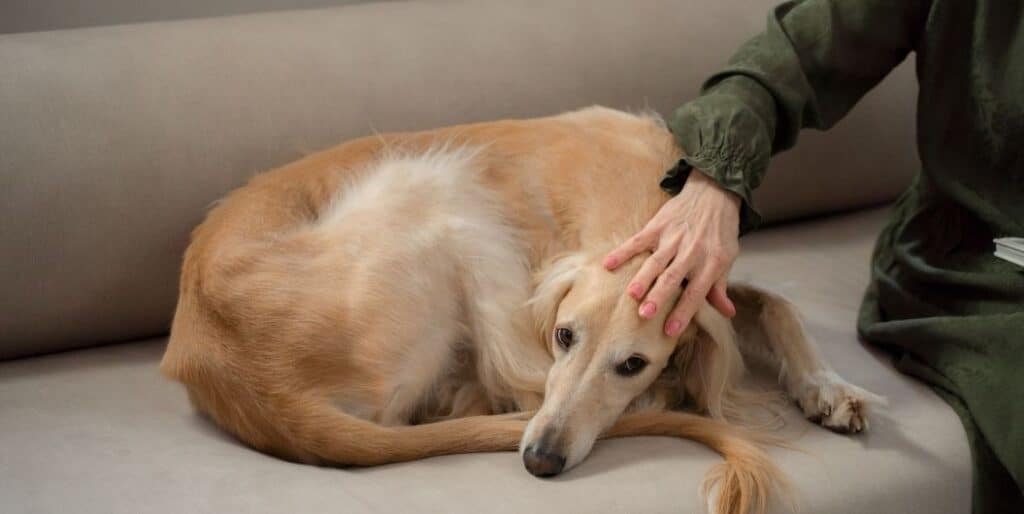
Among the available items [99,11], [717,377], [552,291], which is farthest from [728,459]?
[99,11]

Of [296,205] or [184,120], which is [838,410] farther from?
[184,120]

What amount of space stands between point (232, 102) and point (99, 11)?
2.40 ft

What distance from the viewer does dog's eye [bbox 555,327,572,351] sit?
1.93m

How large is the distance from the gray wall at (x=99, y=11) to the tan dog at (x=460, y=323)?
2.93ft

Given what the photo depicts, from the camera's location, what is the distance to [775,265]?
261 centimetres

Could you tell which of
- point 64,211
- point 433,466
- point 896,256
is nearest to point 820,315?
point 896,256

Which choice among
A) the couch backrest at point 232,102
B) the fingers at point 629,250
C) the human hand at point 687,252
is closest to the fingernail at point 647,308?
the human hand at point 687,252

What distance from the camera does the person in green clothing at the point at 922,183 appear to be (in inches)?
74.4

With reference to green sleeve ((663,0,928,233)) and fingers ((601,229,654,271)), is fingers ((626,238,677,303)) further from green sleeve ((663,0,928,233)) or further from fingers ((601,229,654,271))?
green sleeve ((663,0,928,233))

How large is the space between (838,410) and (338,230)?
931 mm

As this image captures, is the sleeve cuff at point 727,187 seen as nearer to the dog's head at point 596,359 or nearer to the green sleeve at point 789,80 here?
the green sleeve at point 789,80

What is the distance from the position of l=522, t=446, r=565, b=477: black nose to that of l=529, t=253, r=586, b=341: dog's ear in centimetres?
32

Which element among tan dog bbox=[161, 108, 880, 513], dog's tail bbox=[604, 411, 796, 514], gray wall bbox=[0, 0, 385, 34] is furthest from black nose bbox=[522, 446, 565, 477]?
gray wall bbox=[0, 0, 385, 34]

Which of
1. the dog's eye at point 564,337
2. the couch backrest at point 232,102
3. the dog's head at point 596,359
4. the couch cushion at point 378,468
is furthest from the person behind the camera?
the couch backrest at point 232,102
